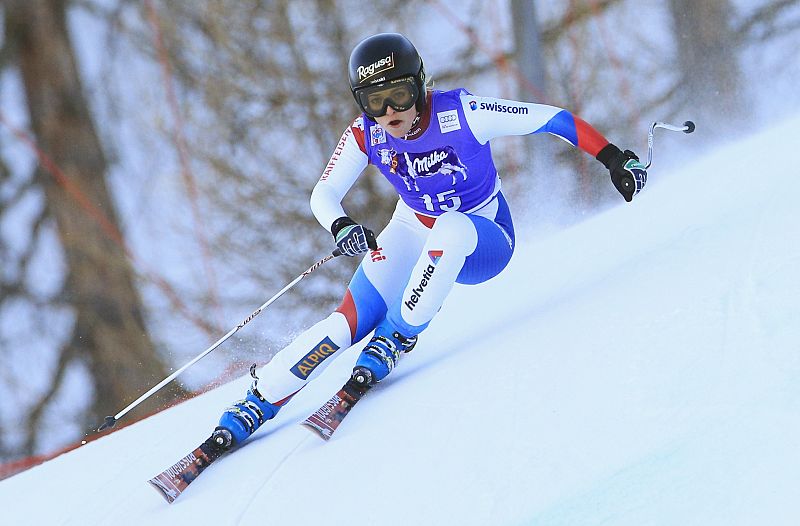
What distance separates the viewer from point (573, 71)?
5.52 meters

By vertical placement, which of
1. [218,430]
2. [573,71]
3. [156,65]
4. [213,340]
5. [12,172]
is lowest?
[213,340]

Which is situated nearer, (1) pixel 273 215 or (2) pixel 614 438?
(2) pixel 614 438

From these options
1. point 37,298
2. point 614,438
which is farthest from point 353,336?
point 37,298

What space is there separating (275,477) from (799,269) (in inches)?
51.1

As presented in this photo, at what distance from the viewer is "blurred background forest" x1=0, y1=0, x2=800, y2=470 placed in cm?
509

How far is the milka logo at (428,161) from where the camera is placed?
270 cm

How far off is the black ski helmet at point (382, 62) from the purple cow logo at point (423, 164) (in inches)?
8.7

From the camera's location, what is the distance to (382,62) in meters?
2.52

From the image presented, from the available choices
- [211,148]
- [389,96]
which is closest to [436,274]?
[389,96]

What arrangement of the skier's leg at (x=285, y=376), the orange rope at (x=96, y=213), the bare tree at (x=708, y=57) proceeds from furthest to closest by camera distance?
1. the bare tree at (x=708, y=57)
2. the orange rope at (x=96, y=213)
3. the skier's leg at (x=285, y=376)

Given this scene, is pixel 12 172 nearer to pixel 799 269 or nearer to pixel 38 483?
pixel 38 483

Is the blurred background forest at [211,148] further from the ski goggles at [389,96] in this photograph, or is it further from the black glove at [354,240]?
the ski goggles at [389,96]

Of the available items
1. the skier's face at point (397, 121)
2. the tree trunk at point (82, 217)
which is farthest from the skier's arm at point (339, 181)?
the tree trunk at point (82, 217)

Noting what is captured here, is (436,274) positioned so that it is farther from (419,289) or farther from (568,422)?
(568,422)
